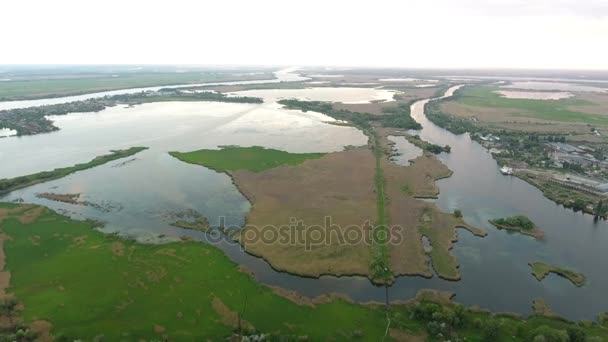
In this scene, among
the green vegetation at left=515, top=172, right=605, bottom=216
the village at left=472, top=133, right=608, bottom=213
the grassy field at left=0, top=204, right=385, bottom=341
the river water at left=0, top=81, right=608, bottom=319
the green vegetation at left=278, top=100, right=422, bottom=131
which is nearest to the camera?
the grassy field at left=0, top=204, right=385, bottom=341

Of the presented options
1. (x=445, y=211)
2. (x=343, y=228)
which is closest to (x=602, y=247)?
(x=445, y=211)

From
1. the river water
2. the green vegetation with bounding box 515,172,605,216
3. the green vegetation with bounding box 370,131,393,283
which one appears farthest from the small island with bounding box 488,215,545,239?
the green vegetation with bounding box 370,131,393,283

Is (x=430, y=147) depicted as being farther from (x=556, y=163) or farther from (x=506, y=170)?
(x=556, y=163)

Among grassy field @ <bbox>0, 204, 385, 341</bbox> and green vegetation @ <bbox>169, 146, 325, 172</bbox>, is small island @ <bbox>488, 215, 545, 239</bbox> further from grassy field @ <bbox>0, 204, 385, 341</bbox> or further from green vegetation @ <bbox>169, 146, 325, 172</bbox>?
green vegetation @ <bbox>169, 146, 325, 172</bbox>

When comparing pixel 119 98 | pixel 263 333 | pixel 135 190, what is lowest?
pixel 263 333

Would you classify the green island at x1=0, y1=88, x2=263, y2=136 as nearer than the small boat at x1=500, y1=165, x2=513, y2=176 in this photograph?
No

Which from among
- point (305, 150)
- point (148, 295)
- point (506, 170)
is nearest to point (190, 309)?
point (148, 295)

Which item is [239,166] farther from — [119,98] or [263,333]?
[119,98]
